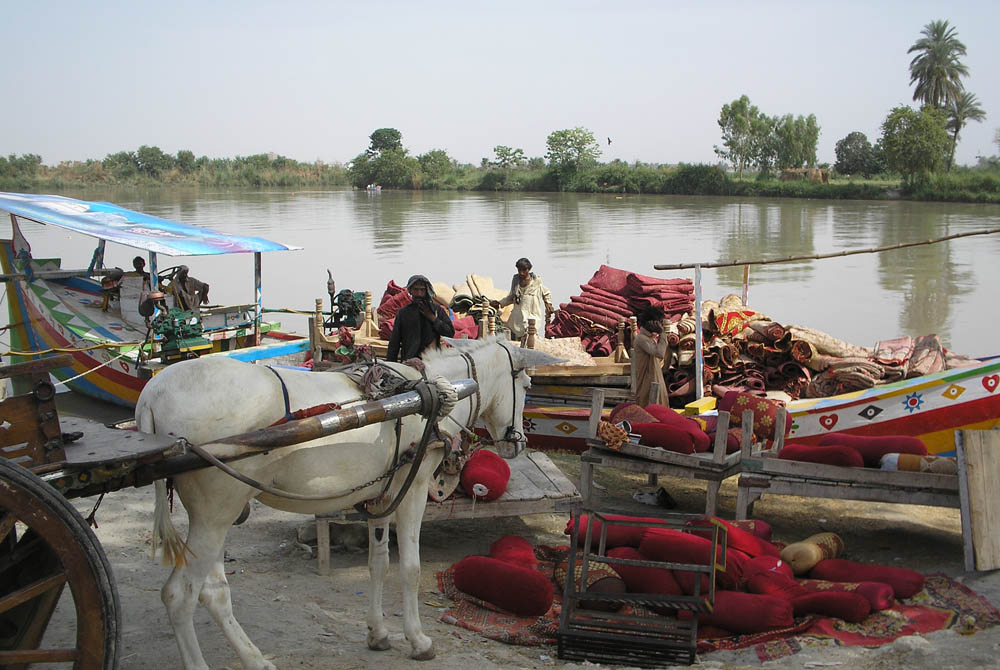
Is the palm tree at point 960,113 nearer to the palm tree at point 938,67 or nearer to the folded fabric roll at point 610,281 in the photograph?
the palm tree at point 938,67

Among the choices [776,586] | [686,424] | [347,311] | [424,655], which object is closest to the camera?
[424,655]

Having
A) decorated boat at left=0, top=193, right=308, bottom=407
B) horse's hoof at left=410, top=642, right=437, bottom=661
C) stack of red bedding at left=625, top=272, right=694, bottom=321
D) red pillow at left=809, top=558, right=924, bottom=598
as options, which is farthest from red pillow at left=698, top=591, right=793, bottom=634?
decorated boat at left=0, top=193, right=308, bottom=407

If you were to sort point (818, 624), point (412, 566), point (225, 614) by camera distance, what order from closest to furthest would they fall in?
point (225, 614), point (412, 566), point (818, 624)

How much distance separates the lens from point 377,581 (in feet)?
15.4

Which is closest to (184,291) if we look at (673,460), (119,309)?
(119,309)

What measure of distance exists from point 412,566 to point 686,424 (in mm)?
3040

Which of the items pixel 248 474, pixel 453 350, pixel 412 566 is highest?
pixel 453 350

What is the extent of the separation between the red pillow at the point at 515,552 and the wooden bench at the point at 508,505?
231 mm

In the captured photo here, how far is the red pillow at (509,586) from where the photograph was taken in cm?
513

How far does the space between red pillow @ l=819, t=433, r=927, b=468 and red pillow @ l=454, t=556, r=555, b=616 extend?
2.81 m

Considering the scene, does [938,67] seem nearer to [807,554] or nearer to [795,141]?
[795,141]

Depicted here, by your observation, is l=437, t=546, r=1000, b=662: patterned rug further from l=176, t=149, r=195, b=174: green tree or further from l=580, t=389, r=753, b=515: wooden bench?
l=176, t=149, r=195, b=174: green tree

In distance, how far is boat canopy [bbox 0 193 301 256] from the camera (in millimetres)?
11016

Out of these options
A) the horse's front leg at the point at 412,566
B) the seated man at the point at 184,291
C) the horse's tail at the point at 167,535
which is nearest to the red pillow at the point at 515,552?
the horse's front leg at the point at 412,566
